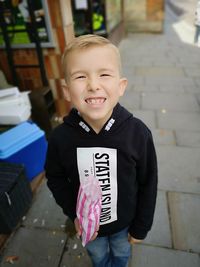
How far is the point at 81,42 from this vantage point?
1.03 metres

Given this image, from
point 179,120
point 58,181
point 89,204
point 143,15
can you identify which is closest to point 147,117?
point 179,120

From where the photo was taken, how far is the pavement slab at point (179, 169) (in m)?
2.66

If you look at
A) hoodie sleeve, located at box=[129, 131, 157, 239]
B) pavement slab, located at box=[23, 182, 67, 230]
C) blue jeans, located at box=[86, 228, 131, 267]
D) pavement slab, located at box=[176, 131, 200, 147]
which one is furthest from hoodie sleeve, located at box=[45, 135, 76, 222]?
pavement slab, located at box=[176, 131, 200, 147]

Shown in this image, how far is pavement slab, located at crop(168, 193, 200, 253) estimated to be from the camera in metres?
2.07

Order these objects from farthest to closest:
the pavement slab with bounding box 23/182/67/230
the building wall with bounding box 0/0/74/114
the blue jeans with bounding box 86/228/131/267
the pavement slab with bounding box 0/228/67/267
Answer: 1. the building wall with bounding box 0/0/74/114
2. the pavement slab with bounding box 23/182/67/230
3. the pavement slab with bounding box 0/228/67/267
4. the blue jeans with bounding box 86/228/131/267

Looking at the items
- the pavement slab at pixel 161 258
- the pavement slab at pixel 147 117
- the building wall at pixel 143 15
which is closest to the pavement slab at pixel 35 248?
the pavement slab at pixel 161 258

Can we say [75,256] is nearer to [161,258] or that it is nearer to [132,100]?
[161,258]

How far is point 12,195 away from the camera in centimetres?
218

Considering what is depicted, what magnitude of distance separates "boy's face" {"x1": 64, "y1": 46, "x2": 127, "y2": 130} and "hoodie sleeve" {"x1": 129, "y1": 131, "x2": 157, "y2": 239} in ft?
1.12

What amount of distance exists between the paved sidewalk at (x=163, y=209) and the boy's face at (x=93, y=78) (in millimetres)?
1532

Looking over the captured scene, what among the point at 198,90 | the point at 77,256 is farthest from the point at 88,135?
the point at 198,90

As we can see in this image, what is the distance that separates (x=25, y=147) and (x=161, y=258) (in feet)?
5.64

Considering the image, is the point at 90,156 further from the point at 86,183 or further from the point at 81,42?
the point at 81,42

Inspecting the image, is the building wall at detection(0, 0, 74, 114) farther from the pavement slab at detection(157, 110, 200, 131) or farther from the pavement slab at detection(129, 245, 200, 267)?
the pavement slab at detection(129, 245, 200, 267)
